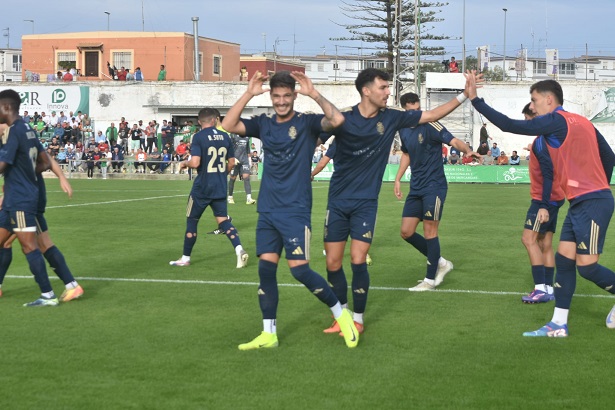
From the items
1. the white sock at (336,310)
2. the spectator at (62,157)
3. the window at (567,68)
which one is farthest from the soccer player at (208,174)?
the window at (567,68)

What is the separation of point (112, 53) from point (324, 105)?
64.3 meters

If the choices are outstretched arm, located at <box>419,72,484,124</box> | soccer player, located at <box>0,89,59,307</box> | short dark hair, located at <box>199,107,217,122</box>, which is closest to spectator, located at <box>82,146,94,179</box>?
short dark hair, located at <box>199,107,217,122</box>

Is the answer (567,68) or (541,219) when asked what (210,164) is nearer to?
(541,219)

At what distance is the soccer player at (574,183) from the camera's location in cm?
807

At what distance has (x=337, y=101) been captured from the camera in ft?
188

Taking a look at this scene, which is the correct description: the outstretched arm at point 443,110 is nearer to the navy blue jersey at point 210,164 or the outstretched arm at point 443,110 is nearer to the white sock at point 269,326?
the white sock at point 269,326

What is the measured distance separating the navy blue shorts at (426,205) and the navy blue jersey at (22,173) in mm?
4563

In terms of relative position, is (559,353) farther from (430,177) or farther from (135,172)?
(135,172)

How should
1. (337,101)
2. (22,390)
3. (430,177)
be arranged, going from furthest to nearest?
(337,101) → (430,177) → (22,390)

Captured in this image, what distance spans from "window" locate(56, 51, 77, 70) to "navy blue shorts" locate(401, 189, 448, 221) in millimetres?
61200

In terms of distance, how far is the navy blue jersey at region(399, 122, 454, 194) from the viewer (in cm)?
1127

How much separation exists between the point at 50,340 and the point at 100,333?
0.47 meters

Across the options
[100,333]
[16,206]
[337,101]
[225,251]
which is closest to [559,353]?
[100,333]

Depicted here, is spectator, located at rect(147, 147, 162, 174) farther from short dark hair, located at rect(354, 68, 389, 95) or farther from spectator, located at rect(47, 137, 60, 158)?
short dark hair, located at rect(354, 68, 389, 95)
